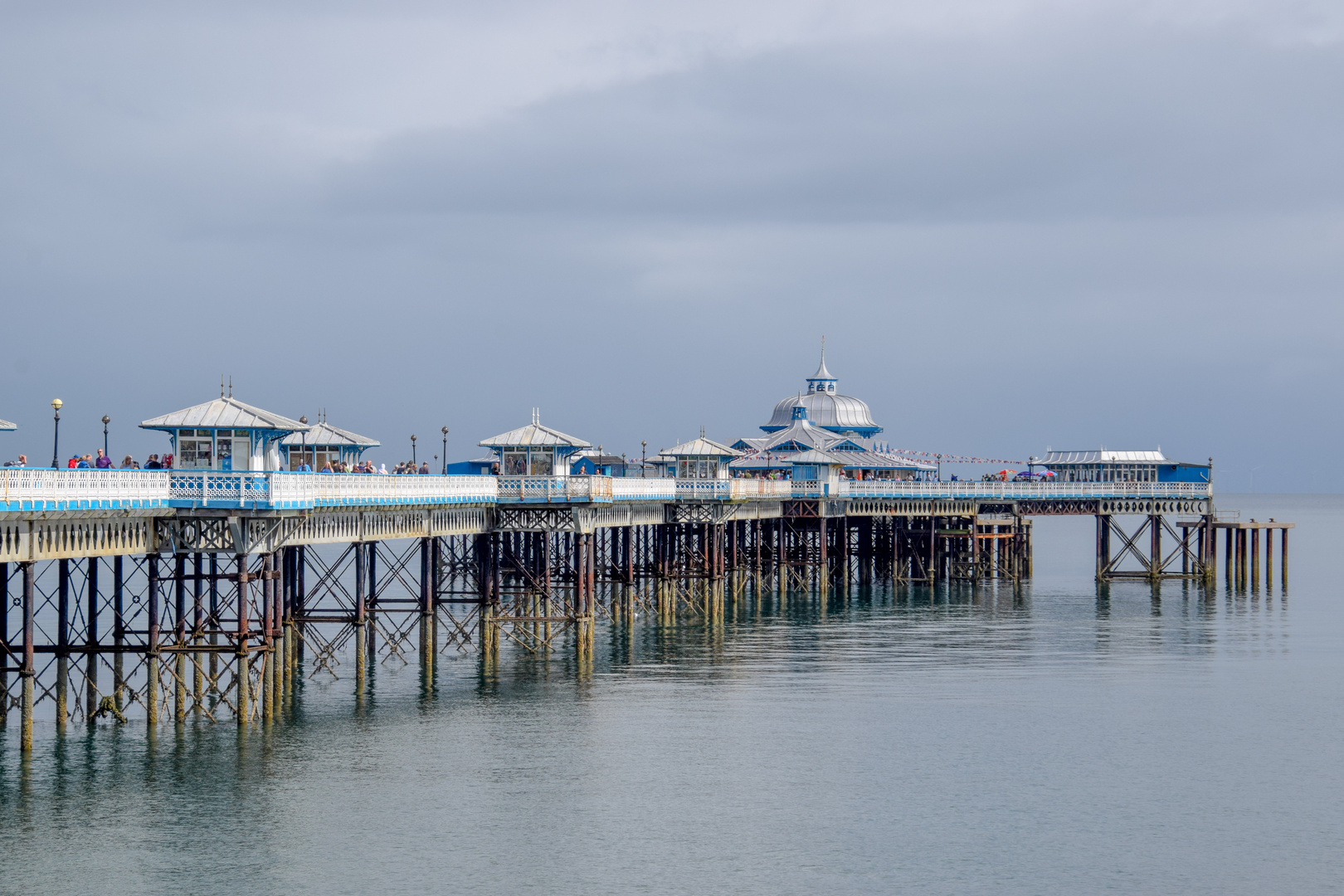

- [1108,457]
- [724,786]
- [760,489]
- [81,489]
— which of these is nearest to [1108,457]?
[1108,457]

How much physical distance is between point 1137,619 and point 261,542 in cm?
4452

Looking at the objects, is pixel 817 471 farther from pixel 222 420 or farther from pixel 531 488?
pixel 222 420

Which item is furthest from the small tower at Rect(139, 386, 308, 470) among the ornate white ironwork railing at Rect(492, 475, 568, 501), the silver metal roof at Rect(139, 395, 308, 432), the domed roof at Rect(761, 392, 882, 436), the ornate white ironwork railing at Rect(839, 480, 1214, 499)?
the domed roof at Rect(761, 392, 882, 436)

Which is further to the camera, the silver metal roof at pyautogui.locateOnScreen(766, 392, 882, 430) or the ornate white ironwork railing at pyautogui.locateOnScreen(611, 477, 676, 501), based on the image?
the silver metal roof at pyautogui.locateOnScreen(766, 392, 882, 430)

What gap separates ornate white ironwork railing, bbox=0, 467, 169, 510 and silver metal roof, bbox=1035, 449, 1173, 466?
73719 millimetres

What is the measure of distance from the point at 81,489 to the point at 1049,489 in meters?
70.1

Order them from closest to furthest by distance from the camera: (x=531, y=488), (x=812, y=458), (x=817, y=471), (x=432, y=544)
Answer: (x=531, y=488) → (x=432, y=544) → (x=812, y=458) → (x=817, y=471)

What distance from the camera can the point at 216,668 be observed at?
5100cm

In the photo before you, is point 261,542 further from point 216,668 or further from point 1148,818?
point 1148,818

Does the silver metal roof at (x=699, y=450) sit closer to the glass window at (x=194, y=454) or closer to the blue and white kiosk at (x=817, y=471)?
the blue and white kiosk at (x=817, y=471)

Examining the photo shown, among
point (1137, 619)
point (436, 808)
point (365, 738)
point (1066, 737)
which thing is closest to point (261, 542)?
point (365, 738)

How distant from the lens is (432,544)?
185ft

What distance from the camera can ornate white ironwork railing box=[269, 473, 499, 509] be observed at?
→ 40.3 m

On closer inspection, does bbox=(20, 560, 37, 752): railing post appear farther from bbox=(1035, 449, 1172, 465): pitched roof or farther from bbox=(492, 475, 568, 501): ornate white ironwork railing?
bbox=(1035, 449, 1172, 465): pitched roof
